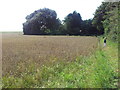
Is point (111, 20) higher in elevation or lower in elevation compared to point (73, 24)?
lower

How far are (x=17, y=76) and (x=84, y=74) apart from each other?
8.22 feet

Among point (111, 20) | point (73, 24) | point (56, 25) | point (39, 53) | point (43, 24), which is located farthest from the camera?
point (43, 24)

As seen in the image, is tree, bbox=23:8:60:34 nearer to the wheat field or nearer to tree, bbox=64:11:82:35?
tree, bbox=64:11:82:35

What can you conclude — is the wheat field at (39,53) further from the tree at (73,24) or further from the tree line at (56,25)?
the tree line at (56,25)

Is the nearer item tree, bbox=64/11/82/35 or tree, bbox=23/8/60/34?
tree, bbox=64/11/82/35

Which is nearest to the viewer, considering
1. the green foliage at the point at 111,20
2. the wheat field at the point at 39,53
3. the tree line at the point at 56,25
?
the wheat field at the point at 39,53

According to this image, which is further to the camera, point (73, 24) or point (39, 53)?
point (73, 24)

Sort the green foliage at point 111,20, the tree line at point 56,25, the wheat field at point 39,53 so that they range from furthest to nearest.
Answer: the tree line at point 56,25 < the green foliage at point 111,20 < the wheat field at point 39,53

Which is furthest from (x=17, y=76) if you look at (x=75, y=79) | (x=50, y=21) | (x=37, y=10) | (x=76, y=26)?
(x=37, y=10)

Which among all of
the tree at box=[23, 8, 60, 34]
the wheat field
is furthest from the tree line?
the wheat field

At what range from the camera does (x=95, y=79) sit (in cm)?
662

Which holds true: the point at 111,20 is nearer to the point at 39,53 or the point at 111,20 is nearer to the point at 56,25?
the point at 39,53

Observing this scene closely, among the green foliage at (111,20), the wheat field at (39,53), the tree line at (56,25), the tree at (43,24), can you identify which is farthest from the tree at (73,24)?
the wheat field at (39,53)

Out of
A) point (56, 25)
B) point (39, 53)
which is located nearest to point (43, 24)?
point (56, 25)
